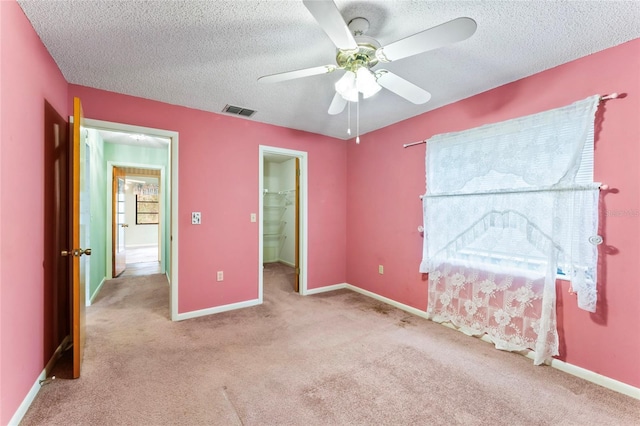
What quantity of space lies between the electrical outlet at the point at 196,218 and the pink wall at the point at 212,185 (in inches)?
1.8

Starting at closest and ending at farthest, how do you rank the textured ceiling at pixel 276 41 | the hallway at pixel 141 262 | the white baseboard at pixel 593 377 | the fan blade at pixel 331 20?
1. the fan blade at pixel 331 20
2. the textured ceiling at pixel 276 41
3. the white baseboard at pixel 593 377
4. the hallway at pixel 141 262

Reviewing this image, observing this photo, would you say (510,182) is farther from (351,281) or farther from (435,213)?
(351,281)

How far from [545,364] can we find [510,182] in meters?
1.46

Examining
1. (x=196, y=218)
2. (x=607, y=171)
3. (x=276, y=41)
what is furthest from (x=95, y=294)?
(x=607, y=171)

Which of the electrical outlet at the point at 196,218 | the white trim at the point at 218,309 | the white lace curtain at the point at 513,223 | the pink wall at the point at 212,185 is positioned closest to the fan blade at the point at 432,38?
the white lace curtain at the point at 513,223

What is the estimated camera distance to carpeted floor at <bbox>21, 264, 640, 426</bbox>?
160 cm

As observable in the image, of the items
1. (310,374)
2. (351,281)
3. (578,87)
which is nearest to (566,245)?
(578,87)

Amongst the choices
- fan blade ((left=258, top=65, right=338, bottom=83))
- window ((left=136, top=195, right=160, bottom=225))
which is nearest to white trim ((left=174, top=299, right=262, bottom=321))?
fan blade ((left=258, top=65, right=338, bottom=83))

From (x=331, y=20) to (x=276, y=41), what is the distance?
76 centimetres

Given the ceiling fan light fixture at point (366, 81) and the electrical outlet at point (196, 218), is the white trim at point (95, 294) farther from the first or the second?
the ceiling fan light fixture at point (366, 81)

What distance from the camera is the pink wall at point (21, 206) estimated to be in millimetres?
1417

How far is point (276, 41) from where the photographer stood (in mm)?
1852

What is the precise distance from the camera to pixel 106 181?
15.0ft

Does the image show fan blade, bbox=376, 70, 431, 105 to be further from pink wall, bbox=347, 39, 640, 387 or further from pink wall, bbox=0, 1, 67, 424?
pink wall, bbox=0, 1, 67, 424
